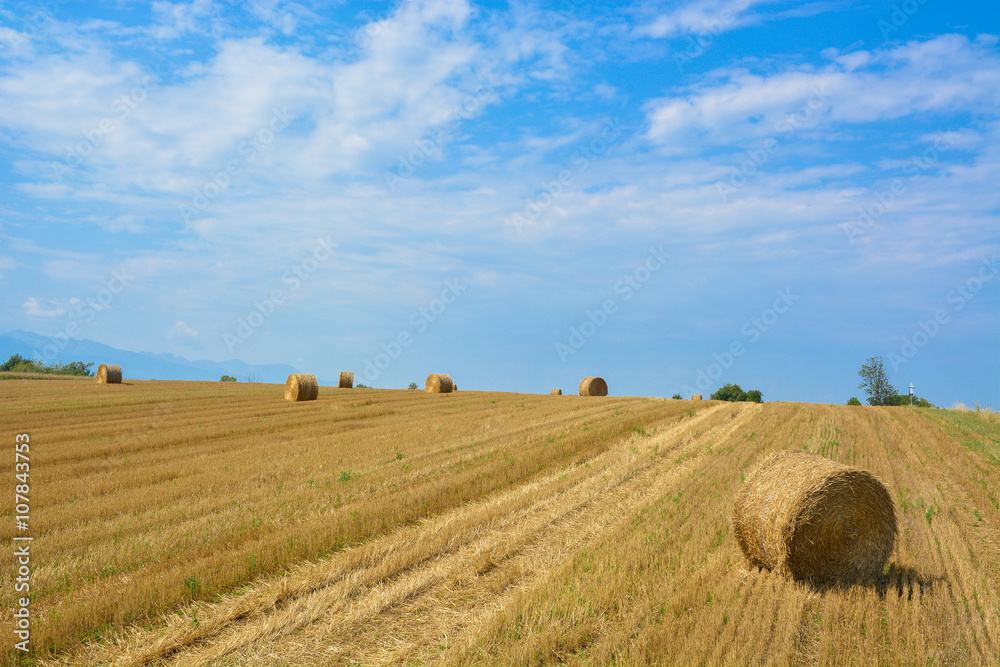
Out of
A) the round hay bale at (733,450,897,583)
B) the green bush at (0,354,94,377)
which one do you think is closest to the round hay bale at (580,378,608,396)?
the round hay bale at (733,450,897,583)

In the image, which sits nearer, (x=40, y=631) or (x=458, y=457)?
(x=40, y=631)

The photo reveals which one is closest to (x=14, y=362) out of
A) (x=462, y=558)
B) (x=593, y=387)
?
(x=593, y=387)

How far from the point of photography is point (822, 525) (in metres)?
7.92

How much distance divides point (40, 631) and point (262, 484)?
6224 millimetres

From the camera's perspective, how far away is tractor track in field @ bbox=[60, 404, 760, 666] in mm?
6188

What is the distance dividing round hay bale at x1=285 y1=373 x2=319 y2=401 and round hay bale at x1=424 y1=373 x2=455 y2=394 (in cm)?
832

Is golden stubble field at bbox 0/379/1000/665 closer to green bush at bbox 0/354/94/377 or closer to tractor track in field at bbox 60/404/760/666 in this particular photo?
tractor track in field at bbox 60/404/760/666

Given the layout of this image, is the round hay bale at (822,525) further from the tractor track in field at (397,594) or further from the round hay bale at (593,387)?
the round hay bale at (593,387)

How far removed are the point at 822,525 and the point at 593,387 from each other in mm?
27711

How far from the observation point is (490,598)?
7.39 meters

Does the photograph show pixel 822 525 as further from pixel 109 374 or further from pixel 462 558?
pixel 109 374

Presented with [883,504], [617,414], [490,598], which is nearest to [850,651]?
[883,504]

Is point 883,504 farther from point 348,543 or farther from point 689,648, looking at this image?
point 348,543

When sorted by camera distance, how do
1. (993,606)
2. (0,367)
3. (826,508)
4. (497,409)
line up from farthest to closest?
(0,367), (497,409), (826,508), (993,606)
